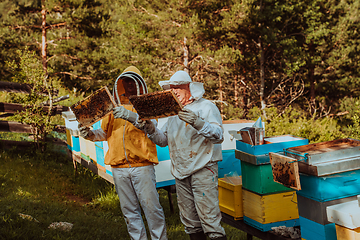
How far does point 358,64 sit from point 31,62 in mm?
15120

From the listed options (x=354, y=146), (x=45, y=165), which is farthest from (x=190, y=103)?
(x=45, y=165)

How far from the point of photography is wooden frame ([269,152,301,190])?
2291 mm

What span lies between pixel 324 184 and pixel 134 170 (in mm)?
1809

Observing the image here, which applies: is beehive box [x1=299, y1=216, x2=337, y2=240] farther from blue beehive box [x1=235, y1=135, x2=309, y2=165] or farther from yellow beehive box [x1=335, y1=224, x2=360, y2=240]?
blue beehive box [x1=235, y1=135, x2=309, y2=165]

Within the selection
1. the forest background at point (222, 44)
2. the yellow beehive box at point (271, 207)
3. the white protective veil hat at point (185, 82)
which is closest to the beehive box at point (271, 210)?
the yellow beehive box at point (271, 207)

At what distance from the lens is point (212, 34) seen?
1390cm

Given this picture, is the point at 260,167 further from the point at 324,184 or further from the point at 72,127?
the point at 72,127

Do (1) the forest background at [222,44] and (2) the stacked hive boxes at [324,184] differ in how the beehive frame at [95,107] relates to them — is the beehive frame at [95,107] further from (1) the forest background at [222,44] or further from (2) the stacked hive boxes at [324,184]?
(1) the forest background at [222,44]

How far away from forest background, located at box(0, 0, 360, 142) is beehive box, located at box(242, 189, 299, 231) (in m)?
9.92

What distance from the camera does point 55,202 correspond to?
17.5ft

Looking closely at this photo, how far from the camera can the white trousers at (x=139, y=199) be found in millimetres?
3178

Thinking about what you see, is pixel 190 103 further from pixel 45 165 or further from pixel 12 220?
pixel 45 165

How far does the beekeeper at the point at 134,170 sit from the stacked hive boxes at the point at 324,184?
147cm

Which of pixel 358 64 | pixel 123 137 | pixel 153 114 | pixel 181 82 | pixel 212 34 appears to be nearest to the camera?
pixel 153 114
